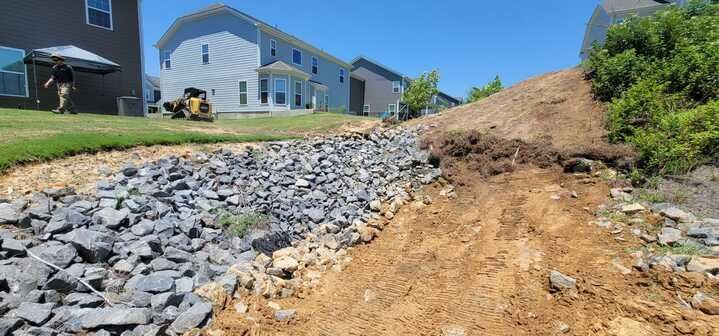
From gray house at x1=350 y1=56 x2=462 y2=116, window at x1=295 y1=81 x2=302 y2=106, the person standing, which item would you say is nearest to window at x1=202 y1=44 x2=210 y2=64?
window at x1=295 y1=81 x2=302 y2=106

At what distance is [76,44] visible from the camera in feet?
38.6

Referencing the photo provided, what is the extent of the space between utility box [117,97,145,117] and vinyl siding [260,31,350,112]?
280 inches

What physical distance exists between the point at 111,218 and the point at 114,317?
4.71ft

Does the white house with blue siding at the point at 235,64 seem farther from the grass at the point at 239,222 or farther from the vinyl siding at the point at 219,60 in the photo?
the grass at the point at 239,222

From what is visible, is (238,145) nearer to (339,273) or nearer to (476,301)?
(339,273)

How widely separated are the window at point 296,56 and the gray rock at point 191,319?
67.0 feet

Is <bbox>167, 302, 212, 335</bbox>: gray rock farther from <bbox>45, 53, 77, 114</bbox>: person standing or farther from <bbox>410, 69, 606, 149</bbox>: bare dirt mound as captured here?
<bbox>45, 53, 77, 114</bbox>: person standing

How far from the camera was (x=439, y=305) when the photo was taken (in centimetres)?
309

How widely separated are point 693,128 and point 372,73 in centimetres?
2762

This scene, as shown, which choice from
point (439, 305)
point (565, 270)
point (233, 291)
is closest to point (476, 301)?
point (439, 305)

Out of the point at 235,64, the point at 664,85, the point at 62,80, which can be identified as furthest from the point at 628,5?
the point at 62,80

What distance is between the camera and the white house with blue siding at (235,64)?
739 inches

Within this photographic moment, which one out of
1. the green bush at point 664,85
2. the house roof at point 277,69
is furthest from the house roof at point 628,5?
the house roof at point 277,69

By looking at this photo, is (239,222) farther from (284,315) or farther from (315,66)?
(315,66)
